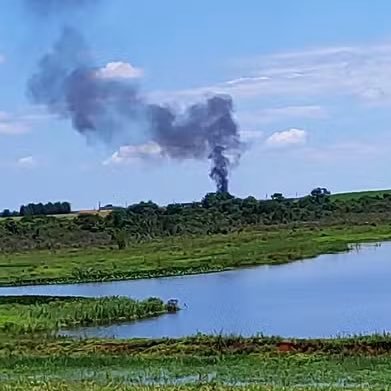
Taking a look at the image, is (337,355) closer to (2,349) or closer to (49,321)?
(2,349)

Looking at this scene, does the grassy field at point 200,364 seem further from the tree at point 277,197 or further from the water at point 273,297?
the tree at point 277,197

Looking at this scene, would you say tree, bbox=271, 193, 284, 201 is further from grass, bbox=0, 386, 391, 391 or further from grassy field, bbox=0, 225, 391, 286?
grass, bbox=0, 386, 391, 391

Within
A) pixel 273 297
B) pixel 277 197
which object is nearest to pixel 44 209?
pixel 277 197

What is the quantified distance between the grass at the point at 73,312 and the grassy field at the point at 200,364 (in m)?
7.64

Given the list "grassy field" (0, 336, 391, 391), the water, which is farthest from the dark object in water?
"grassy field" (0, 336, 391, 391)

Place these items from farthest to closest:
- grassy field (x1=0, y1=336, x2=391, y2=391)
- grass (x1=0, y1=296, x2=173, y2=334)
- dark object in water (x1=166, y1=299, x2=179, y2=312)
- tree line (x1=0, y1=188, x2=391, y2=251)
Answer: tree line (x1=0, y1=188, x2=391, y2=251)
dark object in water (x1=166, y1=299, x2=179, y2=312)
grass (x1=0, y1=296, x2=173, y2=334)
grassy field (x1=0, y1=336, x2=391, y2=391)

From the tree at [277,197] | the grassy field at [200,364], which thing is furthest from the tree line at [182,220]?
the grassy field at [200,364]

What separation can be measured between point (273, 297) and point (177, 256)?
23008 mm

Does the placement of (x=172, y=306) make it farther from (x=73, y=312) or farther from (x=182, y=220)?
(x=182, y=220)

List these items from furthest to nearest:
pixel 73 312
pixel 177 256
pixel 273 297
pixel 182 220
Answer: pixel 182 220 < pixel 177 256 < pixel 273 297 < pixel 73 312

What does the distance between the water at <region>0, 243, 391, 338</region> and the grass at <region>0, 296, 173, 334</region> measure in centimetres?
126

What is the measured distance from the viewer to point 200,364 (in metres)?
22.5

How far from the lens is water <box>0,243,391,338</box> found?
105 ft

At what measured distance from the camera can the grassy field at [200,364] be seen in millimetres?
19000
